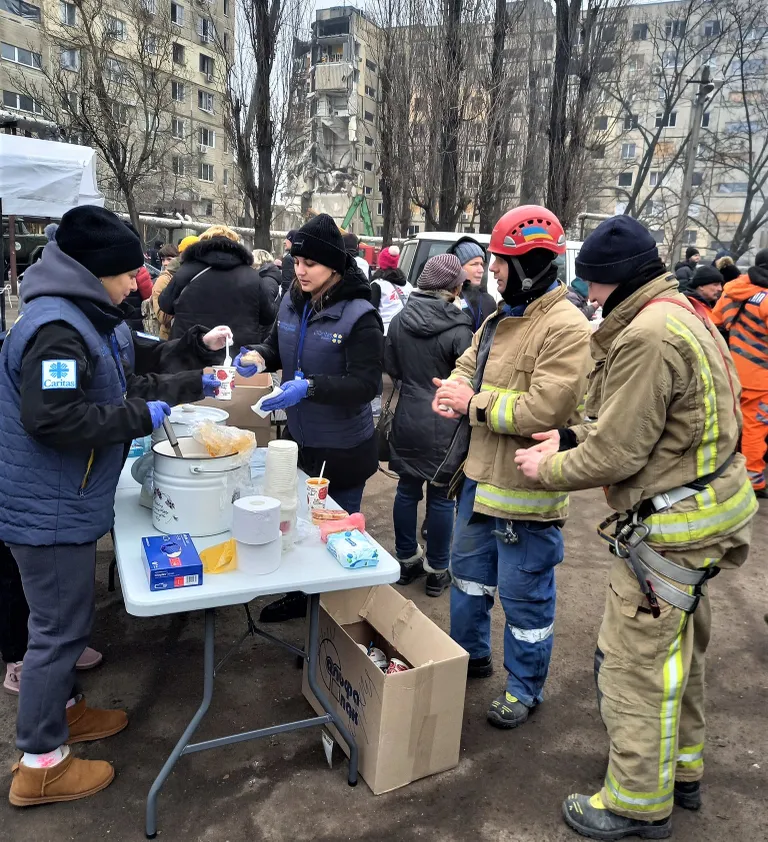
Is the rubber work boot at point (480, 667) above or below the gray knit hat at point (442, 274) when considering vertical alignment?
below

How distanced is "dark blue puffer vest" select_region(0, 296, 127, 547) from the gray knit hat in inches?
83.4

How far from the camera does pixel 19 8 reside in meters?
28.3

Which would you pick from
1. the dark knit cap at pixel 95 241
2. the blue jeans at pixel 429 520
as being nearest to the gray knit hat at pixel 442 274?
the blue jeans at pixel 429 520

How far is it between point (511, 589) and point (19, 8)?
115 ft

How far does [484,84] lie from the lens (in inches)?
645

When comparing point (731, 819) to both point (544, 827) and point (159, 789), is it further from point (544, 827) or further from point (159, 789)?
point (159, 789)

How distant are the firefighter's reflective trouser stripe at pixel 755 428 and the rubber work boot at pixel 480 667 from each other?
3.59 meters

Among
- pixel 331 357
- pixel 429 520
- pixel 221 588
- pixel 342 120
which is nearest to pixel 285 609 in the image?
pixel 429 520

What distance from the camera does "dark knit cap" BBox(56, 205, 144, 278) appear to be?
6.97ft

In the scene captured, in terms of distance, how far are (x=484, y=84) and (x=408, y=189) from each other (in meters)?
3.12

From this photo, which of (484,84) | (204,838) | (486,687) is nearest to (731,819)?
(486,687)

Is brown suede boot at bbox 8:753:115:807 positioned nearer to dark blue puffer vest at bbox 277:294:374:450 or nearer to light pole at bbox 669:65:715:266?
dark blue puffer vest at bbox 277:294:374:450

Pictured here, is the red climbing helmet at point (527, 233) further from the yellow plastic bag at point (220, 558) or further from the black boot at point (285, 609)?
the black boot at point (285, 609)

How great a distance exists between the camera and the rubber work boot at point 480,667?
3.06 m
